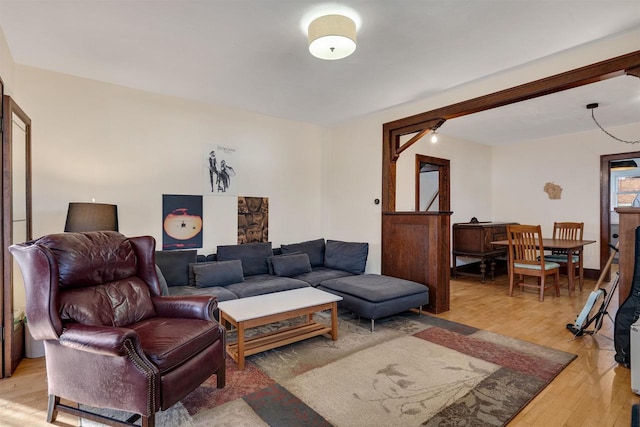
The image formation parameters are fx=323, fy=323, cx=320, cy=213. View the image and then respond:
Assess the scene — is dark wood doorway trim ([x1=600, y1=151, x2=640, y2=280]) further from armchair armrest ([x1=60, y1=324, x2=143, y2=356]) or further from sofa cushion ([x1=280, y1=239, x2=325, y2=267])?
armchair armrest ([x1=60, y1=324, x2=143, y2=356])

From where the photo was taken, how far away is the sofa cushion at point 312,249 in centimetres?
463

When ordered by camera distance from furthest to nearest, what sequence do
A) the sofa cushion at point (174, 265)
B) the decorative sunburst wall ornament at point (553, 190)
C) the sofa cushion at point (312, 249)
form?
the decorative sunburst wall ornament at point (553, 190)
the sofa cushion at point (312, 249)
the sofa cushion at point (174, 265)

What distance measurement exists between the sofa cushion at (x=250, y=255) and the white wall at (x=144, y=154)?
0.32m

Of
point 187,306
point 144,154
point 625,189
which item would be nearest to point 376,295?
point 187,306

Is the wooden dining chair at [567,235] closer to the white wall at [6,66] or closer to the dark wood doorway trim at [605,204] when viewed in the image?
the dark wood doorway trim at [605,204]

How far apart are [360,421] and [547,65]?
337 centimetres

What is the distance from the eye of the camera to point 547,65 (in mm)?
2982

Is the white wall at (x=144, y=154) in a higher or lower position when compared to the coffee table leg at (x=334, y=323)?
higher

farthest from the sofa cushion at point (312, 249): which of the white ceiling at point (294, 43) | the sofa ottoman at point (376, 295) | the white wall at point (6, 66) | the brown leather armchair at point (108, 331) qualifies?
the white wall at point (6, 66)

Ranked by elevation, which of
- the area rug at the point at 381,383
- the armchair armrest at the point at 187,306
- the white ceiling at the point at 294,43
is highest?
the white ceiling at the point at 294,43

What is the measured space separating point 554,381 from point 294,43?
3.25m

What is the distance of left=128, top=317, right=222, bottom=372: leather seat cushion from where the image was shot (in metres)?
1.79

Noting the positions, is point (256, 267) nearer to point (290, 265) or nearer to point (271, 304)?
point (290, 265)

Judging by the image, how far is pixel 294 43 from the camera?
2.68 metres
